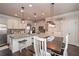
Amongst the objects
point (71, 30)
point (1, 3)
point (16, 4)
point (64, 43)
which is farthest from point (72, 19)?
point (1, 3)

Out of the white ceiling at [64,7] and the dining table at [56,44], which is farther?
the dining table at [56,44]

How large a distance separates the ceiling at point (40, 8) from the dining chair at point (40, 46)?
0.51 metres

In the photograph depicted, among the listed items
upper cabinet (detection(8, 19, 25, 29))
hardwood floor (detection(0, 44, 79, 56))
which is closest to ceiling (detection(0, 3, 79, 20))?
upper cabinet (detection(8, 19, 25, 29))

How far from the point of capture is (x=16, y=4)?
1.68 meters

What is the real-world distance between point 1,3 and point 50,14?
994 mm

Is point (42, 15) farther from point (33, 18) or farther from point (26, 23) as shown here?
point (26, 23)

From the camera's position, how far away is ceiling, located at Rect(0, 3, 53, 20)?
5.51 feet

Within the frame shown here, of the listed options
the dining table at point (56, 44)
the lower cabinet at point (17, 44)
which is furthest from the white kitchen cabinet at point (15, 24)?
the dining table at point (56, 44)

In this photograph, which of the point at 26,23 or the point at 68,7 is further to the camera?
the point at 26,23

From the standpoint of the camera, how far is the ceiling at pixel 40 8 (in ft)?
5.51

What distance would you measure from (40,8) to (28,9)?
0.80ft

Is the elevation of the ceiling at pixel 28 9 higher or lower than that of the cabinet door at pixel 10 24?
higher

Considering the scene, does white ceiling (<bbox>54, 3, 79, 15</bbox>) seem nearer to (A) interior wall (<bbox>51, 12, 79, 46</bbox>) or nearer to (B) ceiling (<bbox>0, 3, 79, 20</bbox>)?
(B) ceiling (<bbox>0, 3, 79, 20</bbox>)

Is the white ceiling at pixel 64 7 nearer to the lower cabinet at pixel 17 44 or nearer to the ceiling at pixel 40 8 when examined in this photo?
the ceiling at pixel 40 8
